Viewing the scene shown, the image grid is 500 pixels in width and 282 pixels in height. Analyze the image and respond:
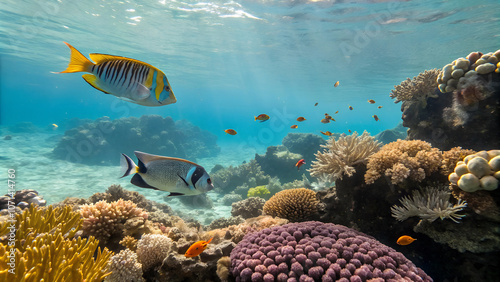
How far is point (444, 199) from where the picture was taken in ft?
11.4

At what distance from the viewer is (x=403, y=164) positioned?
148 inches

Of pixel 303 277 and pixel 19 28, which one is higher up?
pixel 19 28

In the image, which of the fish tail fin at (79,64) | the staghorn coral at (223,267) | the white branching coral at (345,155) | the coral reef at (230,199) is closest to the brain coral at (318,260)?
the staghorn coral at (223,267)

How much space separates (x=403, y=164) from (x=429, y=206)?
720 mm

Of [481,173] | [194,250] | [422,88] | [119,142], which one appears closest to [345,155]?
[481,173]

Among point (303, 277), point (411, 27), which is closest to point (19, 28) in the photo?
point (303, 277)

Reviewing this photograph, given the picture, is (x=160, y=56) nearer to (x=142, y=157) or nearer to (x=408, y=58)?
(x=408, y=58)

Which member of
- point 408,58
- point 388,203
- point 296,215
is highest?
point 408,58

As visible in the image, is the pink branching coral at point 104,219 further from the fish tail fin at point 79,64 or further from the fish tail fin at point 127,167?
the fish tail fin at point 79,64

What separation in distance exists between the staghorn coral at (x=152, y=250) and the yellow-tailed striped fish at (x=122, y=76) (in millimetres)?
2095

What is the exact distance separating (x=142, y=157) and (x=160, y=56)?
34403 mm

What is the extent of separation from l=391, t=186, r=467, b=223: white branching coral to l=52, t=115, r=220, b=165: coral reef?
79.8 ft

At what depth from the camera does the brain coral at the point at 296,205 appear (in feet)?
15.0

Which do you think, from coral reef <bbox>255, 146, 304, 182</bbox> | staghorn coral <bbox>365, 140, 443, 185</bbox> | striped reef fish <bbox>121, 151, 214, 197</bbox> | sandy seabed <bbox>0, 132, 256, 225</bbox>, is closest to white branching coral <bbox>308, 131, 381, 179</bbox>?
staghorn coral <bbox>365, 140, 443, 185</bbox>
